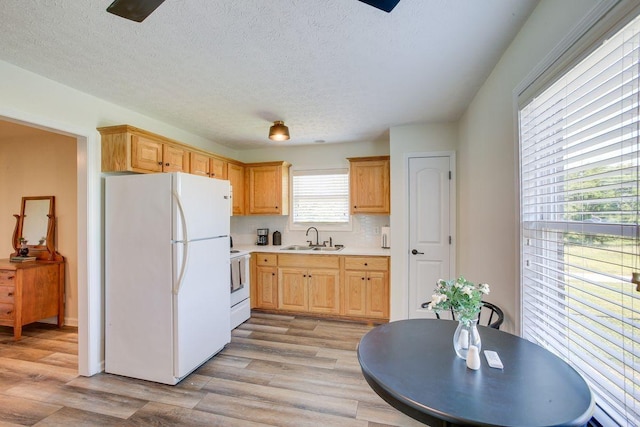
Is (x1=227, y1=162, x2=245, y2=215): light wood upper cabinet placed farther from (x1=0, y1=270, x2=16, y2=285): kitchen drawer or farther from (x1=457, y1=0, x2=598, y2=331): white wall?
(x1=457, y1=0, x2=598, y2=331): white wall

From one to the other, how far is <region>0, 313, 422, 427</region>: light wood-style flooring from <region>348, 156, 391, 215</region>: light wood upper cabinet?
1.72 metres

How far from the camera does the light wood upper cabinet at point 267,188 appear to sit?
173 inches

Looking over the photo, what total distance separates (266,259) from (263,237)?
65 cm

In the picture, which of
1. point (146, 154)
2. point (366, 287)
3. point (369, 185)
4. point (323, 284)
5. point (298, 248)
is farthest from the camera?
point (298, 248)

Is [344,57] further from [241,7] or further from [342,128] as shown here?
[342,128]

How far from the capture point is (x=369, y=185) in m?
4.00

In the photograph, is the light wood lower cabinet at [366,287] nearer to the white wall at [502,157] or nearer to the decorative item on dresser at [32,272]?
the white wall at [502,157]

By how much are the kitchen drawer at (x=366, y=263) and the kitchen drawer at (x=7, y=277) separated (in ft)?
12.5

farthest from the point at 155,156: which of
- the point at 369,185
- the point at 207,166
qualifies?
the point at 369,185

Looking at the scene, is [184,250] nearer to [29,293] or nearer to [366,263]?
[366,263]

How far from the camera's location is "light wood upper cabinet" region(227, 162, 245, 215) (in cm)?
413

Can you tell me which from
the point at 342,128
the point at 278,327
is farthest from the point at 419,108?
the point at 278,327

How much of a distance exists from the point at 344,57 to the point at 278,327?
9.98 feet

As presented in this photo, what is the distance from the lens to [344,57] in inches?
76.5
